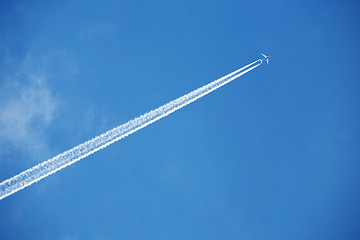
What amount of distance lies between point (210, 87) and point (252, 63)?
10.3 m

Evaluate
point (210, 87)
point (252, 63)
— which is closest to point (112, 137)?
point (210, 87)

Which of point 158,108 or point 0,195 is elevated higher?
point 158,108

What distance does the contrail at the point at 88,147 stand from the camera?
34.0 meters

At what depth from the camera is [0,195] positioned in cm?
3247

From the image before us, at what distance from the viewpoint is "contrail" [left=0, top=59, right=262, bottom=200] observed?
111 feet

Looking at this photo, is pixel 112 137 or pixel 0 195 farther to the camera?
pixel 112 137

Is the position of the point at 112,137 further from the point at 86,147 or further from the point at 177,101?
the point at 177,101

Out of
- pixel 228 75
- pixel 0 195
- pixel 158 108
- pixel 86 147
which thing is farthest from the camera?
pixel 228 75

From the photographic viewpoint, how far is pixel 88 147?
1512 inches

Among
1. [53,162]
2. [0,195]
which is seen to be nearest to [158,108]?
[53,162]

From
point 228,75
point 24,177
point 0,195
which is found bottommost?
point 0,195

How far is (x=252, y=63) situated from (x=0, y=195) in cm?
4229

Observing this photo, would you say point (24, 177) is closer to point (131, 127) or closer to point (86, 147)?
point (86, 147)

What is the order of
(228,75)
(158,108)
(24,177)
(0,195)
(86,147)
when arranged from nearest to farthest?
(0,195) → (24,177) → (86,147) → (158,108) → (228,75)
